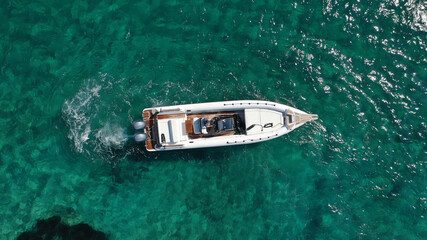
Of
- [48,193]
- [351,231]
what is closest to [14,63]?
[48,193]

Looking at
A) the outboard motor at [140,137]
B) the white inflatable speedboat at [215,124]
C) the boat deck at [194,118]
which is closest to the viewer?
the white inflatable speedboat at [215,124]

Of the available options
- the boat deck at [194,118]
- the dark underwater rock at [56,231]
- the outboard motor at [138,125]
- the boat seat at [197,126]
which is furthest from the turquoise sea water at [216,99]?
the boat seat at [197,126]

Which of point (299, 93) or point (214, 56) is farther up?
point (214, 56)

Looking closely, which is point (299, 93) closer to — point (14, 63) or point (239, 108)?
point (239, 108)

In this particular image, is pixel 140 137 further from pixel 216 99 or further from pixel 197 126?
pixel 216 99

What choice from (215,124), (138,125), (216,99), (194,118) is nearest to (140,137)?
(138,125)

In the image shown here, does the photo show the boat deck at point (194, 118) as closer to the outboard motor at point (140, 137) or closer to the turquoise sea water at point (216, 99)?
the turquoise sea water at point (216, 99)
